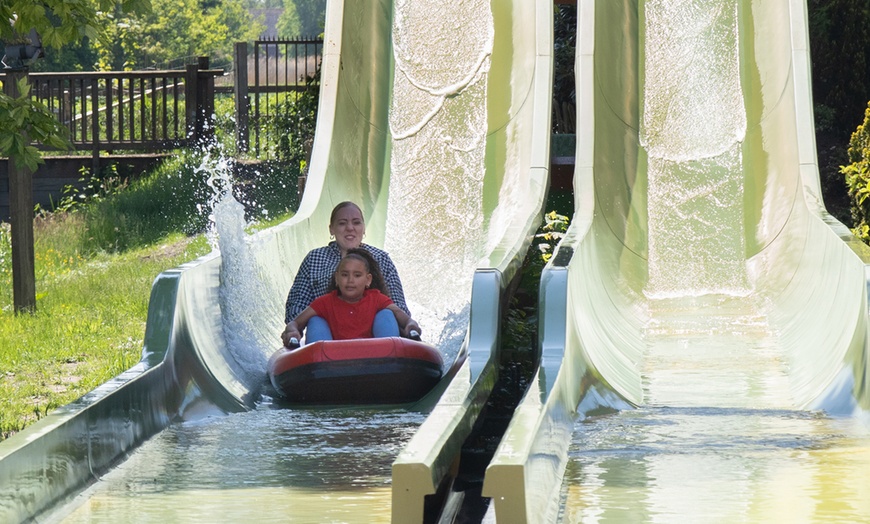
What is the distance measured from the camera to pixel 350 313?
5543mm

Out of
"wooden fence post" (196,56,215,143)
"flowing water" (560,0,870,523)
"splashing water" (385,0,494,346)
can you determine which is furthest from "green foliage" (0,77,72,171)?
"wooden fence post" (196,56,215,143)

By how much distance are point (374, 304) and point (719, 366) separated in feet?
5.21

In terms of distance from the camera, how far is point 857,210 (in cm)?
909

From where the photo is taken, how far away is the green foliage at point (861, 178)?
864cm

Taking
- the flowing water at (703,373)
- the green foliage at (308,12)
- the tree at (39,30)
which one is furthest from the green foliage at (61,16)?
the green foliage at (308,12)

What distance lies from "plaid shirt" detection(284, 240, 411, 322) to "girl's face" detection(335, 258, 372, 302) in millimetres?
282

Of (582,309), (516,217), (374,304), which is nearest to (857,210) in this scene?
(516,217)

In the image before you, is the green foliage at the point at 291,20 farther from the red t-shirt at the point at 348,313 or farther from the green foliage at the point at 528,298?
the red t-shirt at the point at 348,313

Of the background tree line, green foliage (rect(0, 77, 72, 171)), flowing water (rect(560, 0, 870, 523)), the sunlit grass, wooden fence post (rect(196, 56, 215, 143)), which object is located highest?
the background tree line

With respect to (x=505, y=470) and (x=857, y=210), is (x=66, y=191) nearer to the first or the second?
(x=857, y=210)

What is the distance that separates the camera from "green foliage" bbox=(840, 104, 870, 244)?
8.64 m

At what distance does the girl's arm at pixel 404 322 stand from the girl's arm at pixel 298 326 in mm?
351

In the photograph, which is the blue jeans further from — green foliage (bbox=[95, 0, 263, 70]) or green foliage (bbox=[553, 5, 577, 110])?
green foliage (bbox=[95, 0, 263, 70])

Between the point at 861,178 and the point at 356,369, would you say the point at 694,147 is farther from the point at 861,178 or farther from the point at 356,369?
the point at 356,369
